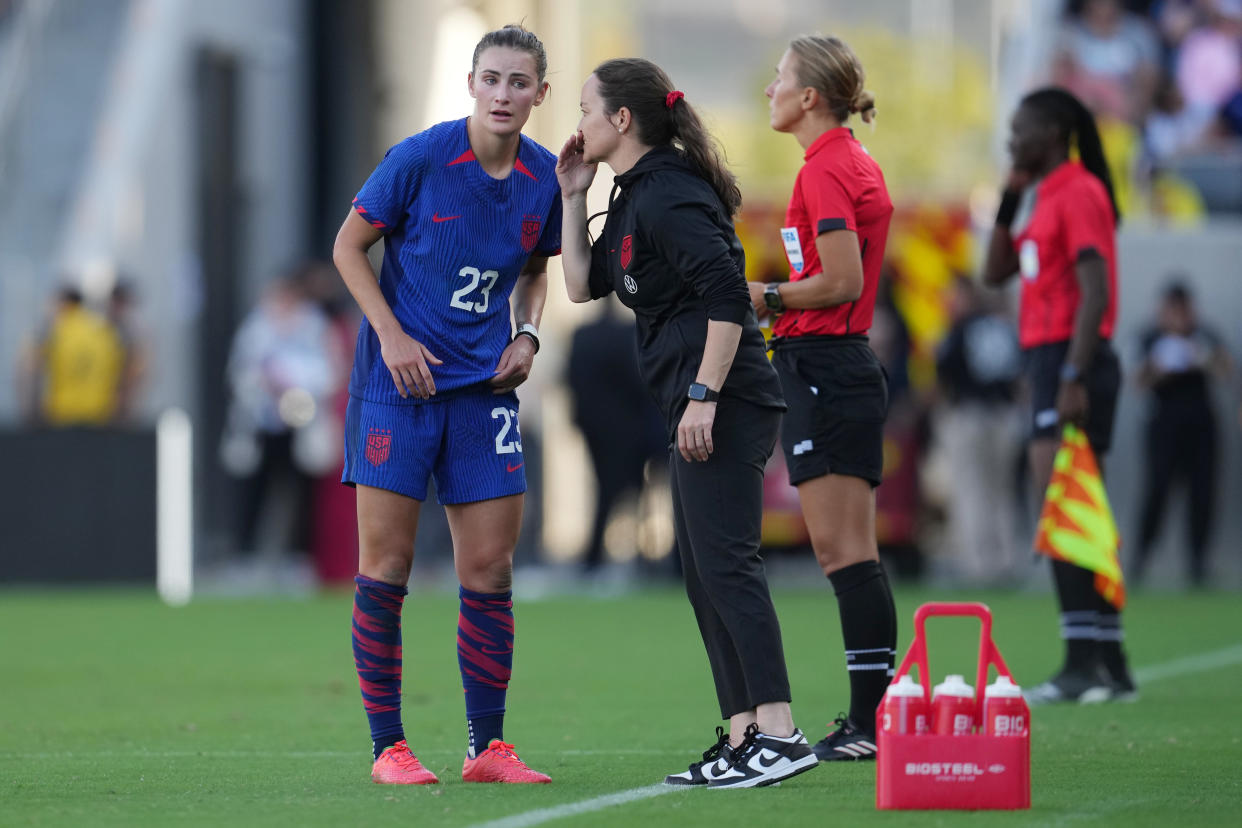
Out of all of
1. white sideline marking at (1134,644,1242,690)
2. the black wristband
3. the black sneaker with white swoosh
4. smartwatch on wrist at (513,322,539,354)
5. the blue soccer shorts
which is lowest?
white sideline marking at (1134,644,1242,690)

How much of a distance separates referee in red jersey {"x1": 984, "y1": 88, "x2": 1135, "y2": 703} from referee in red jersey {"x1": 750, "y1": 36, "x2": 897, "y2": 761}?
70.6 inches

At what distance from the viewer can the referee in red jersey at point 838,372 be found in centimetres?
662

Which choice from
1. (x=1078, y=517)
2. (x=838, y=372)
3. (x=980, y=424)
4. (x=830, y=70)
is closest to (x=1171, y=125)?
(x=980, y=424)

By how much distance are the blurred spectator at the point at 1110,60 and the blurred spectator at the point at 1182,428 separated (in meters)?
3.92

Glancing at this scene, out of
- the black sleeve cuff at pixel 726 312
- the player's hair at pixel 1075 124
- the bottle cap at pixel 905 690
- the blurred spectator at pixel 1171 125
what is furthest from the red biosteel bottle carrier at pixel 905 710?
the blurred spectator at pixel 1171 125

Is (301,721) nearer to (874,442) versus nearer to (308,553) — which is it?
(874,442)

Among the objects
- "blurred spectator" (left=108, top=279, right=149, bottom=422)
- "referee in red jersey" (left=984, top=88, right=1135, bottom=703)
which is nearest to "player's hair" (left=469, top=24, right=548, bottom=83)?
"referee in red jersey" (left=984, top=88, right=1135, bottom=703)

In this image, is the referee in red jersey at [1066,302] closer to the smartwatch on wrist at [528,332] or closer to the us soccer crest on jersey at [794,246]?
the us soccer crest on jersey at [794,246]

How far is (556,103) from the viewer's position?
96.4 ft

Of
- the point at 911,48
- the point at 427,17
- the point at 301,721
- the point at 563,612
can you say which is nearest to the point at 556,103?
the point at 427,17

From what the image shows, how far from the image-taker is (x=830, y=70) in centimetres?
670

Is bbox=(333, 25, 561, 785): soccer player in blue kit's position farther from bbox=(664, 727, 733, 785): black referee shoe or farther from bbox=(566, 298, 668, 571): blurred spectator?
bbox=(566, 298, 668, 571): blurred spectator

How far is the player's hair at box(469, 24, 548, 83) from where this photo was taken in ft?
19.5

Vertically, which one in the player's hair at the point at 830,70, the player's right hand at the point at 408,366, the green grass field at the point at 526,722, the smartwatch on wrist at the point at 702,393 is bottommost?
the green grass field at the point at 526,722
